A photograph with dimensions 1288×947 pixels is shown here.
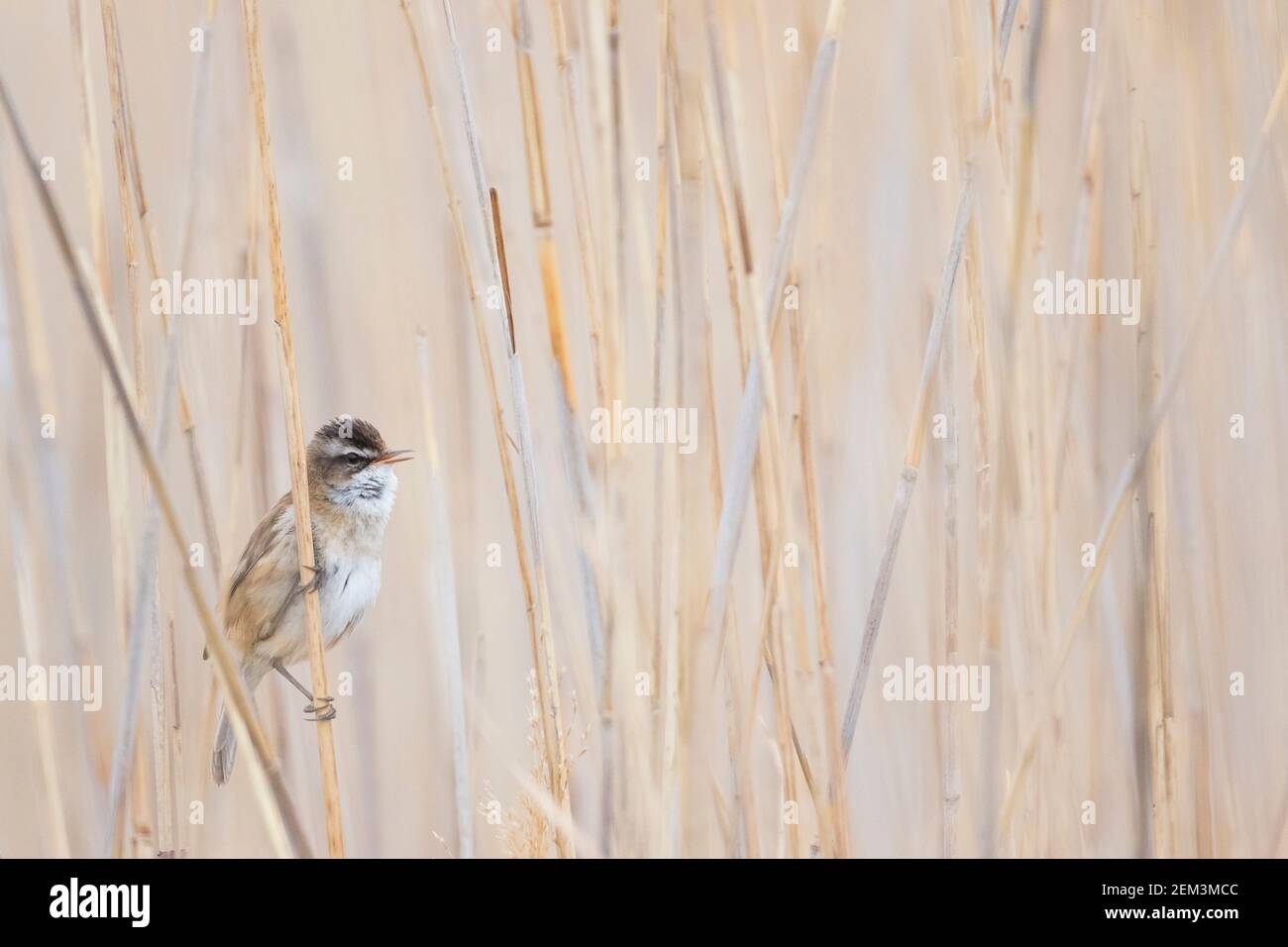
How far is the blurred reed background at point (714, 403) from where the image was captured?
1.51 meters

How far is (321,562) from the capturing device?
1.59 metres

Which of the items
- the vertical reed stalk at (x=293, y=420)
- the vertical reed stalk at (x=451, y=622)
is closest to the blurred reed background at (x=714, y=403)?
the vertical reed stalk at (x=451, y=622)

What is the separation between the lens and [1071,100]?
1721 millimetres

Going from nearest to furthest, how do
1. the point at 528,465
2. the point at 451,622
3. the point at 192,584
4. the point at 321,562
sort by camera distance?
the point at 192,584 → the point at 528,465 → the point at 451,622 → the point at 321,562

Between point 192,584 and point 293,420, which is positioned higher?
point 293,420

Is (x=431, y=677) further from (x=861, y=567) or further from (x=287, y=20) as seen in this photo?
(x=287, y=20)

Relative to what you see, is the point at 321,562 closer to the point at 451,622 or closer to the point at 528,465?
the point at 451,622

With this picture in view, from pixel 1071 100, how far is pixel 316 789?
1817 mm

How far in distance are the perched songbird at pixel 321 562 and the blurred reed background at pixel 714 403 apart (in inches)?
2.0

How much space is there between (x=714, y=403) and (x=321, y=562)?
0.69 m

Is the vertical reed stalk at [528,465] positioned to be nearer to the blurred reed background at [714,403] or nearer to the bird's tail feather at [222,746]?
the blurred reed background at [714,403]

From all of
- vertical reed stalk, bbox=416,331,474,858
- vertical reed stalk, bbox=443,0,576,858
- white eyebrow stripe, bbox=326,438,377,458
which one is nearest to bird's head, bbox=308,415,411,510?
white eyebrow stripe, bbox=326,438,377,458

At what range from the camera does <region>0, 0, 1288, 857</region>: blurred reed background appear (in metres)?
1.51

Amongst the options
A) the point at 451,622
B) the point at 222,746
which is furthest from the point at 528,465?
the point at 222,746
